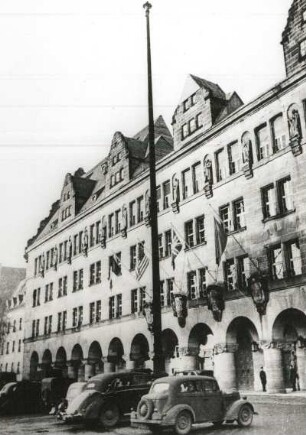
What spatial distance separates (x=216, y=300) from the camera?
30.3 m

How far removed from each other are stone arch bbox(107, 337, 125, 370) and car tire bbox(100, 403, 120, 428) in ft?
80.1

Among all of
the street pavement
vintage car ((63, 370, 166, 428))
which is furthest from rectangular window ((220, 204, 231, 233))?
vintage car ((63, 370, 166, 428))

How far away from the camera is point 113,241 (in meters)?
43.3

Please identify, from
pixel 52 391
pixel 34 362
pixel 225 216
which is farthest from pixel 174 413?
pixel 34 362

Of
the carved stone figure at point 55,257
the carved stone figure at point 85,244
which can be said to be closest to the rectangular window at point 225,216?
the carved stone figure at point 85,244

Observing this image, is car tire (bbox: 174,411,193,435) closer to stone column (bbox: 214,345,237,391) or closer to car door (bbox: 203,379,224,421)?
car door (bbox: 203,379,224,421)

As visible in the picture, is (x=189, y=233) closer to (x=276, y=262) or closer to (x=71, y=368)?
(x=276, y=262)

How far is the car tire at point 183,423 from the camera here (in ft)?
45.9

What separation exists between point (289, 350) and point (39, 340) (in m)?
32.3

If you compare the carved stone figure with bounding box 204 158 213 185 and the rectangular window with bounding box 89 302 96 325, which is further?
the rectangular window with bounding box 89 302 96 325

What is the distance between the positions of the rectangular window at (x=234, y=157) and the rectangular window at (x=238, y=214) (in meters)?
1.96

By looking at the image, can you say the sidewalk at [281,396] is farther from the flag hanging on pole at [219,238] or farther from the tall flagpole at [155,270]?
the tall flagpole at [155,270]

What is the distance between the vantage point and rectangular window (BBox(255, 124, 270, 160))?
29.4 meters

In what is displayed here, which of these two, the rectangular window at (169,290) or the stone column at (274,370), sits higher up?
the rectangular window at (169,290)
